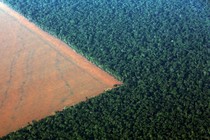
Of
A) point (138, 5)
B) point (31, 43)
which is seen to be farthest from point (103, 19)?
point (31, 43)

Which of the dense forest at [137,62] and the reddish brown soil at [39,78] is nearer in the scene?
the dense forest at [137,62]

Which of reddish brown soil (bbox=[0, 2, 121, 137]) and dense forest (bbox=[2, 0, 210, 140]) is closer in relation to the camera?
dense forest (bbox=[2, 0, 210, 140])

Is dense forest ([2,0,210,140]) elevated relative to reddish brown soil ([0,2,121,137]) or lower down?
elevated

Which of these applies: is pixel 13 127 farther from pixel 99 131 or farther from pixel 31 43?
pixel 31 43

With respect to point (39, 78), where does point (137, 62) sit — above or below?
above

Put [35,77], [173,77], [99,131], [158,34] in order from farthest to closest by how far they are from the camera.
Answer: [158,34]
[35,77]
[173,77]
[99,131]
